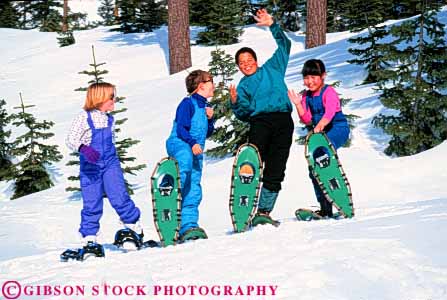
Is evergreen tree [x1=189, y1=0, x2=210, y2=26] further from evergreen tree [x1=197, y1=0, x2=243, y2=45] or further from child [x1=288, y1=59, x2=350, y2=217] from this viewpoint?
child [x1=288, y1=59, x2=350, y2=217]

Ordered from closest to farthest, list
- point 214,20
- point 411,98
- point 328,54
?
1. point 411,98
2. point 328,54
3. point 214,20

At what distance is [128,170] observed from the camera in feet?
29.7

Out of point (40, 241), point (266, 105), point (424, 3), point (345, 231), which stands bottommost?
point (40, 241)

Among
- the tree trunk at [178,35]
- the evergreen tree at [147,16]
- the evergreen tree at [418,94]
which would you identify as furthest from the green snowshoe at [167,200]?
the evergreen tree at [147,16]

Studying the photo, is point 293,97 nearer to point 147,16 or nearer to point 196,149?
point 196,149

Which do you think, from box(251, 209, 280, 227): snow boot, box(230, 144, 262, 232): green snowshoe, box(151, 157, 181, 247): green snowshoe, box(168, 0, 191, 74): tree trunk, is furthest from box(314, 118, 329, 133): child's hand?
box(168, 0, 191, 74): tree trunk

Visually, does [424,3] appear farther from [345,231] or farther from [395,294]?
[395,294]

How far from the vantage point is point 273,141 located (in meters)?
5.43

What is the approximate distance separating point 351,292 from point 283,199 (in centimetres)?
440

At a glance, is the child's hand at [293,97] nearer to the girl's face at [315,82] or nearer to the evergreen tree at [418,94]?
the girl's face at [315,82]

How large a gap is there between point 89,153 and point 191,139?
992 millimetres

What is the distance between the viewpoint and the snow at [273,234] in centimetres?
346

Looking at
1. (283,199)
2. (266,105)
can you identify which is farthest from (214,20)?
(266,105)

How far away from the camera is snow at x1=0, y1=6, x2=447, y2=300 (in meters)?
3.46
